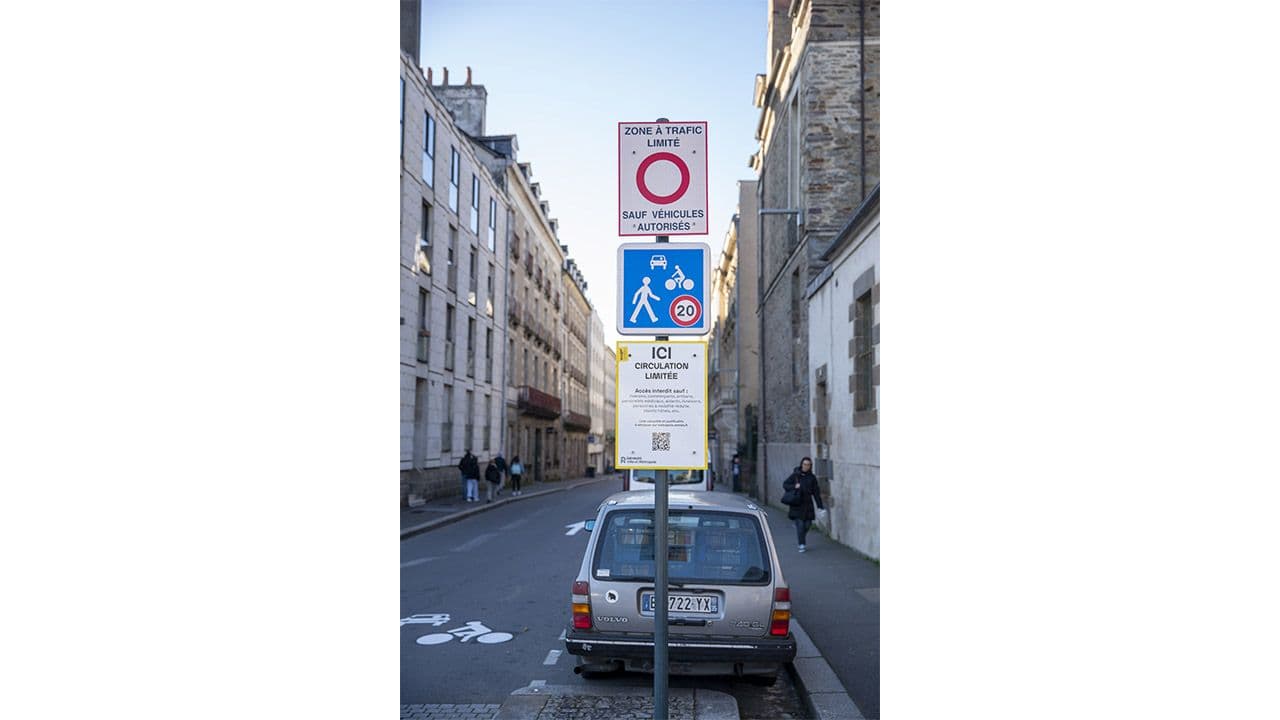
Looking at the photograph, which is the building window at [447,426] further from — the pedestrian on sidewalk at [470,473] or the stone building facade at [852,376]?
the stone building facade at [852,376]

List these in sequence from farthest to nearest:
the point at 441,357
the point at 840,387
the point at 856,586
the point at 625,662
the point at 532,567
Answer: the point at 441,357 < the point at 840,387 < the point at 532,567 < the point at 856,586 < the point at 625,662

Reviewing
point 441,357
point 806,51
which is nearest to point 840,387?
point 806,51

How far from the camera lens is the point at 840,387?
1538cm

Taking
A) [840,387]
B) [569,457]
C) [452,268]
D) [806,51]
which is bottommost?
[569,457]

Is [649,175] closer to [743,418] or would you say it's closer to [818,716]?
[818,716]

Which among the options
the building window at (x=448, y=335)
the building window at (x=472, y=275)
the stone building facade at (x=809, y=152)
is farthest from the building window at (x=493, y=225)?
the stone building facade at (x=809, y=152)

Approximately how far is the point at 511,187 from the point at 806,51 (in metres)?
23.2

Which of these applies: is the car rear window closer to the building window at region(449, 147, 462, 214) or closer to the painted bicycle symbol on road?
the painted bicycle symbol on road

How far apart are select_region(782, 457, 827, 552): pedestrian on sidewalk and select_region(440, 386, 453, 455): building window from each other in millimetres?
15973

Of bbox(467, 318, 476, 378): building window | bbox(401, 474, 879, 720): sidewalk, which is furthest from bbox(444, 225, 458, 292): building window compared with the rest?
bbox(401, 474, 879, 720): sidewalk

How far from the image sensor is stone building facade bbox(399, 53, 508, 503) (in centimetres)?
2434

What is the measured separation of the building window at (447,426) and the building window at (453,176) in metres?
5.69

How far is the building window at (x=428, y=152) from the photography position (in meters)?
25.4

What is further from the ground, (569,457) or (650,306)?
(650,306)
